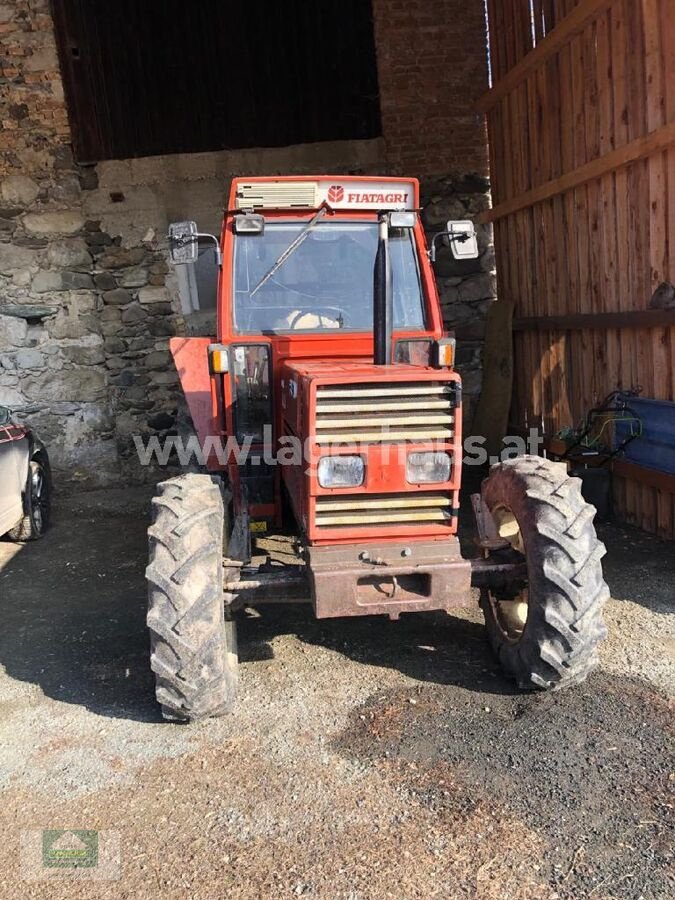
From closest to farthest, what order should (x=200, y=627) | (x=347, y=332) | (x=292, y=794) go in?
(x=292, y=794) < (x=200, y=627) < (x=347, y=332)

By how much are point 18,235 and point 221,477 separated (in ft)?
17.4

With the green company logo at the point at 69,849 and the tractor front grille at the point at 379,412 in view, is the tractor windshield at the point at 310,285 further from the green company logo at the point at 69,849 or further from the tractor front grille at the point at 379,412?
the green company logo at the point at 69,849

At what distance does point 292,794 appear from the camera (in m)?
3.04

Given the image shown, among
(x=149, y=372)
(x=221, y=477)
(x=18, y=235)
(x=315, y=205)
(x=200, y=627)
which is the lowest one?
(x=200, y=627)

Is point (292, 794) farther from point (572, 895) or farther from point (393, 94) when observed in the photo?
point (393, 94)

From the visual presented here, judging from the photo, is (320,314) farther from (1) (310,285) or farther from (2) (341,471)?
(2) (341,471)

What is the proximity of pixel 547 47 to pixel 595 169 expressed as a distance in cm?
137

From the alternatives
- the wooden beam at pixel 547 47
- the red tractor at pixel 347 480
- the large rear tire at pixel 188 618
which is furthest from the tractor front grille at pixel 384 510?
the wooden beam at pixel 547 47

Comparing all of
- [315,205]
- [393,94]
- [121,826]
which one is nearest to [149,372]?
[393,94]

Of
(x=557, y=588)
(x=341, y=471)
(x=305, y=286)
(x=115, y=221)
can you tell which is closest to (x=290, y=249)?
(x=305, y=286)

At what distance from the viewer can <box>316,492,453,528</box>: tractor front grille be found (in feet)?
11.8

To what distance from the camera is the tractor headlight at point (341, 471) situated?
3541 millimetres

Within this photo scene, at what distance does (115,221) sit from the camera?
8.70 meters

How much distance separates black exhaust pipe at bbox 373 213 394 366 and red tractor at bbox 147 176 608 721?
10 mm
